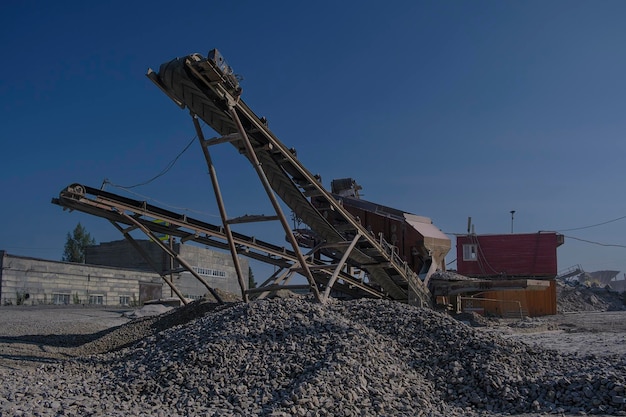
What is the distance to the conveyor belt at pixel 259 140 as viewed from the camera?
1054 centimetres

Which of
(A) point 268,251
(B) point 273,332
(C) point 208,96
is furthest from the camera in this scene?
(A) point 268,251

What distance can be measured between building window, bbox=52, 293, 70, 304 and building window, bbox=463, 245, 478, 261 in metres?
25.6

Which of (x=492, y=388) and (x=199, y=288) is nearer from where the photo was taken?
(x=492, y=388)

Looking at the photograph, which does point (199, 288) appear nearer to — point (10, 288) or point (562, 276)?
point (10, 288)

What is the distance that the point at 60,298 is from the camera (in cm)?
3247

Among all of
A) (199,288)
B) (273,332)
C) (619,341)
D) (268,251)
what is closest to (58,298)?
(199,288)

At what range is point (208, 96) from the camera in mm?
10922

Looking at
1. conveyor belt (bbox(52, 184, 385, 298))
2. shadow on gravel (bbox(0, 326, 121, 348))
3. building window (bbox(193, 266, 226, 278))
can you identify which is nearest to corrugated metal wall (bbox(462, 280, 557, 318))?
conveyor belt (bbox(52, 184, 385, 298))

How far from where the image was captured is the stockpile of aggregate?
6852 mm

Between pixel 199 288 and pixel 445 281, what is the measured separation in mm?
28277

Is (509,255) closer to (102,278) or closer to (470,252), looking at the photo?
(470,252)

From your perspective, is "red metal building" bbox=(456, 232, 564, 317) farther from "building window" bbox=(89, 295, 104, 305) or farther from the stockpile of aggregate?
the stockpile of aggregate

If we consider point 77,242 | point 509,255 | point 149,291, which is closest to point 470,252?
point 509,255

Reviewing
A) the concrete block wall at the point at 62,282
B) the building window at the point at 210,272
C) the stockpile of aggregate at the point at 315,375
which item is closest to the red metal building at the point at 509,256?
the building window at the point at 210,272
